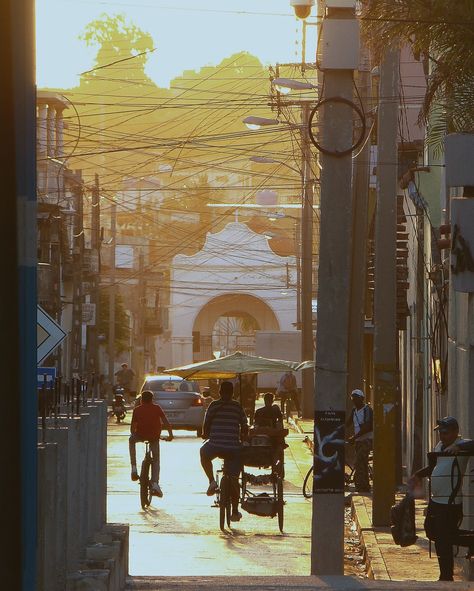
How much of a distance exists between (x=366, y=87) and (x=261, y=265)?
65.9 m

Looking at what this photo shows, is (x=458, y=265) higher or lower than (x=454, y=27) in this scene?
lower

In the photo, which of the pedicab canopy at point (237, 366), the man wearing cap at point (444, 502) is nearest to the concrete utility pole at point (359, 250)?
the pedicab canopy at point (237, 366)

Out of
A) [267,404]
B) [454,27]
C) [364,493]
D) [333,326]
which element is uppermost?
[454,27]

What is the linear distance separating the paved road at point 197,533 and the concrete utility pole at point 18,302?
10.9 metres

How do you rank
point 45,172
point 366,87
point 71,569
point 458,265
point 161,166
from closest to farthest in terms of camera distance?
1. point 71,569
2. point 458,265
3. point 366,87
4. point 45,172
5. point 161,166

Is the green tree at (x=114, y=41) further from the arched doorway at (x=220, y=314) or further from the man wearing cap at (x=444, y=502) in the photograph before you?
the man wearing cap at (x=444, y=502)

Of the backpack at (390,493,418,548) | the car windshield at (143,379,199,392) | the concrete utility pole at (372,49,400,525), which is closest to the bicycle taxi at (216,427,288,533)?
the concrete utility pole at (372,49,400,525)

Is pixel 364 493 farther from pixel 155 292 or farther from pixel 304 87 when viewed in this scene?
pixel 155 292

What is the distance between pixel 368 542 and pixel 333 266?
5447 millimetres

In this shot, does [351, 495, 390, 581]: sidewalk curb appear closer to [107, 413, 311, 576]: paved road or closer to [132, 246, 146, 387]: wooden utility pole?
[107, 413, 311, 576]: paved road

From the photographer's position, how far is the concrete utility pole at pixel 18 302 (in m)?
3.31

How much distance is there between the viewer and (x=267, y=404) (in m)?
22.9

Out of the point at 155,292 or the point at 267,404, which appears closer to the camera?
the point at 267,404

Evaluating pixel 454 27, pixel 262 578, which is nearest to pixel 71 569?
pixel 262 578
